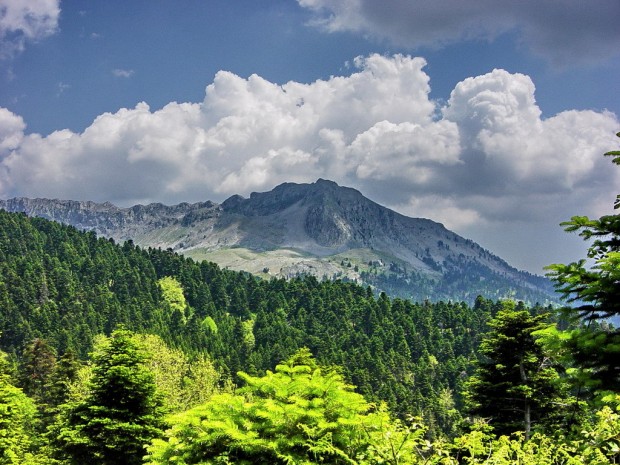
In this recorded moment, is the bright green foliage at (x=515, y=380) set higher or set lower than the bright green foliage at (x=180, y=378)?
higher

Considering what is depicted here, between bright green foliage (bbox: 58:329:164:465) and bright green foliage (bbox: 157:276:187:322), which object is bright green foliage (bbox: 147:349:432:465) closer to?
bright green foliage (bbox: 58:329:164:465)

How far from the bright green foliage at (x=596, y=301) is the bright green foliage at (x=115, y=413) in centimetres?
1837

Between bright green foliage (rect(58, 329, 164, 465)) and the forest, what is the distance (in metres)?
0.08

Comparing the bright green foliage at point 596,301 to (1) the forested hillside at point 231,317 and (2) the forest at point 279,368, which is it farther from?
(1) the forested hillside at point 231,317

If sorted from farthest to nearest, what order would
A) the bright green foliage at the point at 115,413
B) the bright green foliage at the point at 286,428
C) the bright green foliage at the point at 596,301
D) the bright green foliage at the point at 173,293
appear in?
the bright green foliage at the point at 173,293, the bright green foliage at the point at 115,413, the bright green foliage at the point at 286,428, the bright green foliage at the point at 596,301

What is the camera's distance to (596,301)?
9.53 m

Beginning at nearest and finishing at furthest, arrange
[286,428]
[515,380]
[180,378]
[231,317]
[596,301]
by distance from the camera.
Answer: [596,301]
[286,428]
[515,380]
[180,378]
[231,317]

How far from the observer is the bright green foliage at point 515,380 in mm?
23672

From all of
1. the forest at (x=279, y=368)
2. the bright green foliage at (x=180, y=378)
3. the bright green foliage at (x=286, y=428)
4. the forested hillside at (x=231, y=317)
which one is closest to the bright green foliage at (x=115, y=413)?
the forest at (x=279, y=368)

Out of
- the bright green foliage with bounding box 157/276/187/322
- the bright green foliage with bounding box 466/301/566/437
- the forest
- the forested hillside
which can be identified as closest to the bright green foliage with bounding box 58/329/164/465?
the forest

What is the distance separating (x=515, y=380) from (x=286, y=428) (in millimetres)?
17117

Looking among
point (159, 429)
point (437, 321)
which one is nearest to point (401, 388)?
point (437, 321)

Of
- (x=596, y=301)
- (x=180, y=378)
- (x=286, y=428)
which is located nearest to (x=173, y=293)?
(x=180, y=378)

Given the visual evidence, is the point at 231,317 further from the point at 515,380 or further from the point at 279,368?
the point at 279,368
